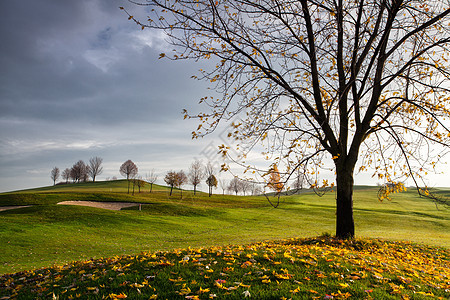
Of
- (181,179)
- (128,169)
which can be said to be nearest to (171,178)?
(181,179)

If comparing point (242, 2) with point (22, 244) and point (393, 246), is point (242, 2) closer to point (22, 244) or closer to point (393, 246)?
point (393, 246)

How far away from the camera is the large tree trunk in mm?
10539

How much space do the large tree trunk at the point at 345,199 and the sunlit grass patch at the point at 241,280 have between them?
3.91m

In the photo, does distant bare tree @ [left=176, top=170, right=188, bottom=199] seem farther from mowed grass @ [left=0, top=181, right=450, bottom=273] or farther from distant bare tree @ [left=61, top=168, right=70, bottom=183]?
distant bare tree @ [left=61, top=168, right=70, bottom=183]

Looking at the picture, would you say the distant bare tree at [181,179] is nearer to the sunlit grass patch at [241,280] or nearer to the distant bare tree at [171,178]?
the distant bare tree at [171,178]

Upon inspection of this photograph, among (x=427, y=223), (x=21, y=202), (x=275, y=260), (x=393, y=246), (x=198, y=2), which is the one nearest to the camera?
(x=275, y=260)

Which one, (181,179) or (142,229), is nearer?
(142,229)

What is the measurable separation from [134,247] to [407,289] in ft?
49.1

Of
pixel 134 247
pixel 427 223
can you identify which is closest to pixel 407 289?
pixel 134 247

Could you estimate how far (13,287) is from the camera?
6141mm

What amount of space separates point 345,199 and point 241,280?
7.42m

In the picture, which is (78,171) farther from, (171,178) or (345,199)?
(345,199)

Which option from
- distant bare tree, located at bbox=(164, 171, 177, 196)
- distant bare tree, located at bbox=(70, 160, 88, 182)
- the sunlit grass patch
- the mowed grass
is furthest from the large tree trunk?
distant bare tree, located at bbox=(70, 160, 88, 182)

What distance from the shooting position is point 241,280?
478 centimetres
